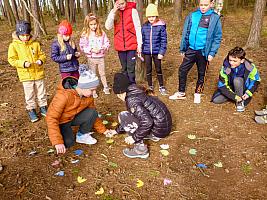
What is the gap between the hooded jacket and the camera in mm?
4777

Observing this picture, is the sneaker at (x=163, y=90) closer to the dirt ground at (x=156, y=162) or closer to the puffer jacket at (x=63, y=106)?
the dirt ground at (x=156, y=162)

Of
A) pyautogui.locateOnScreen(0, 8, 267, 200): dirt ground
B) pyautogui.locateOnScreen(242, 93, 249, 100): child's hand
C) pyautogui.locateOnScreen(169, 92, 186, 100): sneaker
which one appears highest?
pyautogui.locateOnScreen(242, 93, 249, 100): child's hand

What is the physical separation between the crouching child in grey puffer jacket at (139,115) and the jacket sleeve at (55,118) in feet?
2.36

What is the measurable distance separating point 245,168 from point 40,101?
352 cm

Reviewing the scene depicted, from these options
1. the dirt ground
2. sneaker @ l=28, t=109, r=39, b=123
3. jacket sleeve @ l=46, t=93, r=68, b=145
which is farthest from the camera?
sneaker @ l=28, t=109, r=39, b=123

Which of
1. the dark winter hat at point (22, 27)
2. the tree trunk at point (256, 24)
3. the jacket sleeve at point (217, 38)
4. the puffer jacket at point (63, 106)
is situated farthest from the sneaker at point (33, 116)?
the tree trunk at point (256, 24)

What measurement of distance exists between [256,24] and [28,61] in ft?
23.1

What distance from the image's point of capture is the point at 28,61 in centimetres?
427

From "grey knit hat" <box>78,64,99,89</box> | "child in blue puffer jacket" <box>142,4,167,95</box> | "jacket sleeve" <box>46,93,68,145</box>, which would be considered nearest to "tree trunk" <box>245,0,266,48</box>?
"child in blue puffer jacket" <box>142,4,167,95</box>

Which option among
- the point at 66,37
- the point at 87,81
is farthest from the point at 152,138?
the point at 66,37

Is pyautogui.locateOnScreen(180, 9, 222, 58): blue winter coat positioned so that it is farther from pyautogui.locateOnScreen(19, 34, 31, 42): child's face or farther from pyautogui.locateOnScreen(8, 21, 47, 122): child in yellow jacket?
pyautogui.locateOnScreen(19, 34, 31, 42): child's face

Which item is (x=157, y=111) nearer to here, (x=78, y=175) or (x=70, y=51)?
(x=78, y=175)

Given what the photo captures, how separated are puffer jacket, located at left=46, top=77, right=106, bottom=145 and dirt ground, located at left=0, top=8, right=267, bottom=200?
0.51 m

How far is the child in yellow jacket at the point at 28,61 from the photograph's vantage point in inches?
163
